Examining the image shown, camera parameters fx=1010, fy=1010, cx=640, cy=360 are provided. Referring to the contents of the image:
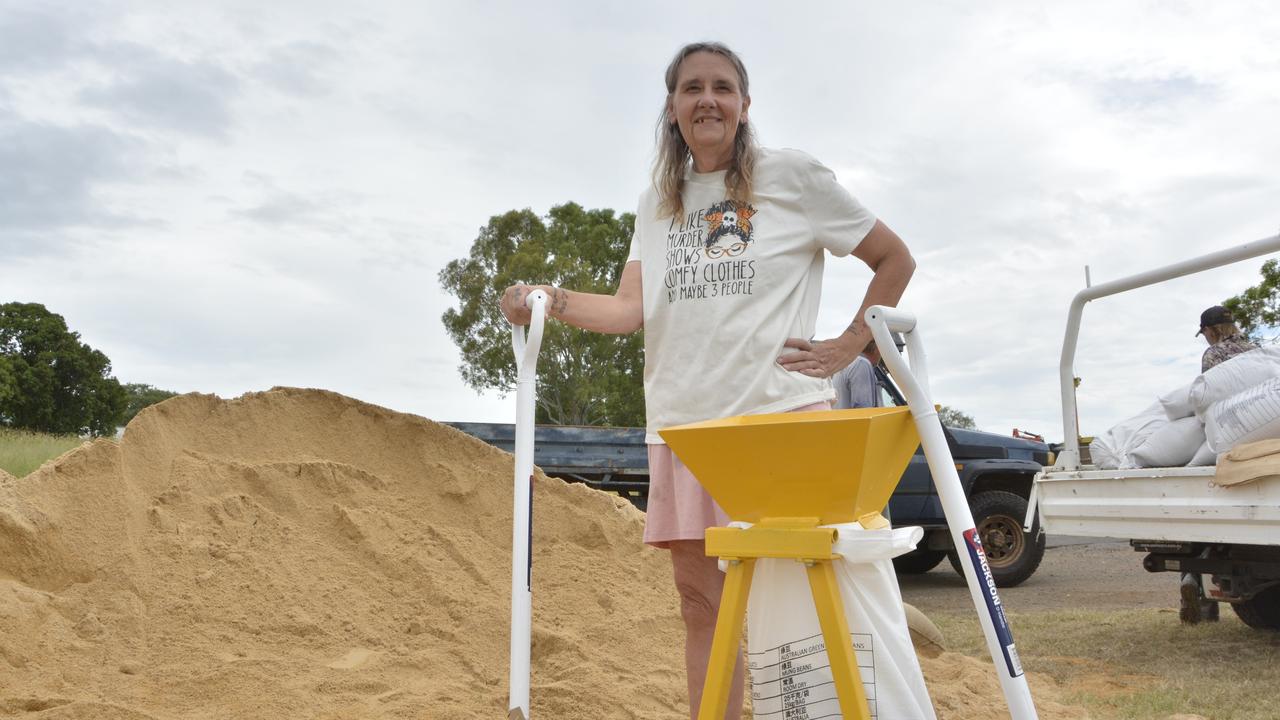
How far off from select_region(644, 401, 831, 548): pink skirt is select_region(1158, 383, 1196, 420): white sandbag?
3.56m

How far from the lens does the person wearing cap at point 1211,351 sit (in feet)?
17.9

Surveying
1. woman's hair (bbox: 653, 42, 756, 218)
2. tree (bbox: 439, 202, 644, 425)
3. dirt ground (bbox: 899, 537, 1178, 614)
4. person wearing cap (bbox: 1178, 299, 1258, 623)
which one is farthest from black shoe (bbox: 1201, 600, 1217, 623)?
tree (bbox: 439, 202, 644, 425)

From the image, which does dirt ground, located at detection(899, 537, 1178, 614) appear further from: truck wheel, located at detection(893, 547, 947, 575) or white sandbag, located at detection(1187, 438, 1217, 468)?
white sandbag, located at detection(1187, 438, 1217, 468)

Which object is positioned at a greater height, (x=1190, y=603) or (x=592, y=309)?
(x=592, y=309)

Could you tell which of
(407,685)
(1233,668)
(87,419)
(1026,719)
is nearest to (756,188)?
(1026,719)

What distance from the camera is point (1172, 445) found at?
4.91m

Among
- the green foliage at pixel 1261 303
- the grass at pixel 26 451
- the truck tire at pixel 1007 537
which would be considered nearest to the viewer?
the grass at pixel 26 451

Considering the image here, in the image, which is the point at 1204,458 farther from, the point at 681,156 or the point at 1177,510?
the point at 681,156

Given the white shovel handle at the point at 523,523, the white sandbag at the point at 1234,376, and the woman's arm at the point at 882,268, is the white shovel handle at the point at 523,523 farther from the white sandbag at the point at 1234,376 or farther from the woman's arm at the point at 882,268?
the white sandbag at the point at 1234,376

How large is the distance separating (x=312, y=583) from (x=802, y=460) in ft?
10.0

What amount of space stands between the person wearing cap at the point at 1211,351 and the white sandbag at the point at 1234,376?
501mm

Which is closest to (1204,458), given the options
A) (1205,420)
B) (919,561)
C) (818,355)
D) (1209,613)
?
(1205,420)

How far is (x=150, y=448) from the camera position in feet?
15.2

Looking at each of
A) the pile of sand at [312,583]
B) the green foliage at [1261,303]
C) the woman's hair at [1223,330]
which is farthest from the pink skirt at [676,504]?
the green foliage at [1261,303]
